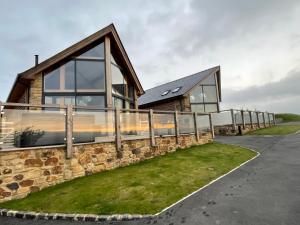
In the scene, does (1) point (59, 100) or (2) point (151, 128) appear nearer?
(2) point (151, 128)

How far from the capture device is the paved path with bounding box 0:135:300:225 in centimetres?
482

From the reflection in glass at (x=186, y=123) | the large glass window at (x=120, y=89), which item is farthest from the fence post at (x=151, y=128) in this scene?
the large glass window at (x=120, y=89)

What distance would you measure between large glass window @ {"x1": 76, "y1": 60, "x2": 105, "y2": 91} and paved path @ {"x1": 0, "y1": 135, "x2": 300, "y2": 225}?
8756mm

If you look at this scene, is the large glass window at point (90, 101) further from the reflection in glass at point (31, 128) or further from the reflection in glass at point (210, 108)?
the reflection in glass at point (210, 108)

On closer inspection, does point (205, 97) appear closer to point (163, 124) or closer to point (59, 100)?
point (163, 124)

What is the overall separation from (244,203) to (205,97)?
21.1 meters

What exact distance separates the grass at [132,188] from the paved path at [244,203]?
1.61 ft

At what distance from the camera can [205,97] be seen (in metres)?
26.0

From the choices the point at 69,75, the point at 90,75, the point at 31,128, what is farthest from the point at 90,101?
the point at 31,128

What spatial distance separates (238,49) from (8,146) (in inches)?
783

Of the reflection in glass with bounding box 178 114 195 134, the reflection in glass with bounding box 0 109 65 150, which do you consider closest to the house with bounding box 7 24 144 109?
the reflection in glass with bounding box 178 114 195 134

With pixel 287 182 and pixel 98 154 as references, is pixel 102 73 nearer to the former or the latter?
pixel 98 154

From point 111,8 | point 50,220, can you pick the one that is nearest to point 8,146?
point 50,220

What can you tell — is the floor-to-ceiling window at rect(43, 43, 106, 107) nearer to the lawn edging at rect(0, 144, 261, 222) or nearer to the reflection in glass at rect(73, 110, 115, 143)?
the reflection in glass at rect(73, 110, 115, 143)
